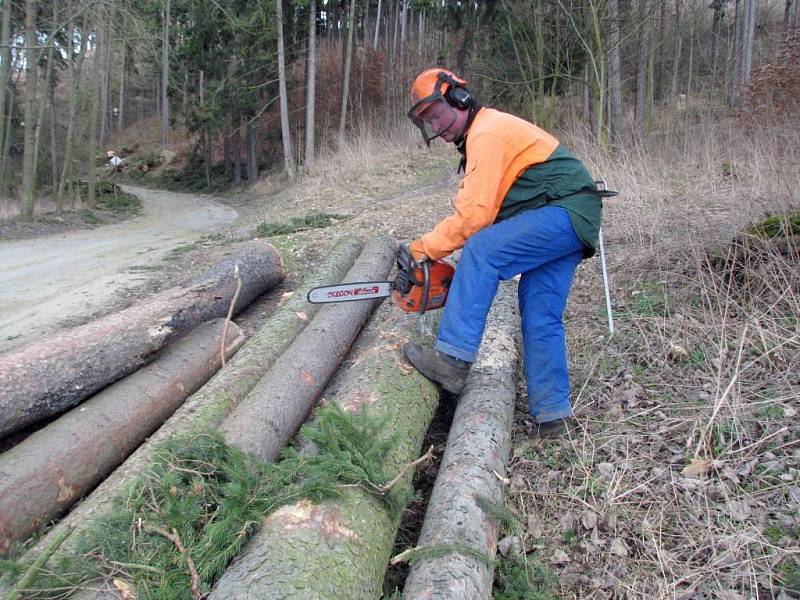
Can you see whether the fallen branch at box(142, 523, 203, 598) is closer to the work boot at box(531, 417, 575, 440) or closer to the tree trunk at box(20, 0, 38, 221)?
the work boot at box(531, 417, 575, 440)

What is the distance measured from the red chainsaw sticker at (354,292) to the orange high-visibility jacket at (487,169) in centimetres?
39

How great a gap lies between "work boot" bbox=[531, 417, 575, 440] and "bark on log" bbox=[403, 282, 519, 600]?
196 mm

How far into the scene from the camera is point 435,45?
25.2 meters

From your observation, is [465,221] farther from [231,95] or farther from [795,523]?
[231,95]

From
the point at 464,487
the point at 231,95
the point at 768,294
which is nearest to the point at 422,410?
the point at 464,487

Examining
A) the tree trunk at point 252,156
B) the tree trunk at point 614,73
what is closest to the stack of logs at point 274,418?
the tree trunk at point 614,73

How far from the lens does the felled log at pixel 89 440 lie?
276 cm

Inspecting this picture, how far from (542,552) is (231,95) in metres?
23.4

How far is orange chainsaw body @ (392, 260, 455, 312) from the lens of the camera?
3.28m

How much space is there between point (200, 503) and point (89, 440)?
1.16m

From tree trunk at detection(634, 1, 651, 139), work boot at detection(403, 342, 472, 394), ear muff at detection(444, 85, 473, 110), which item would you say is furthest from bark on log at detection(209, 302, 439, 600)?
tree trunk at detection(634, 1, 651, 139)

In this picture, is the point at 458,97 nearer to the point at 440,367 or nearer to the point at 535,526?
the point at 440,367

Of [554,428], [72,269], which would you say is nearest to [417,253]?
[554,428]

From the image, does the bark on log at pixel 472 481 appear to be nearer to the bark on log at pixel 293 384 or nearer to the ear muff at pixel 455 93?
the bark on log at pixel 293 384
